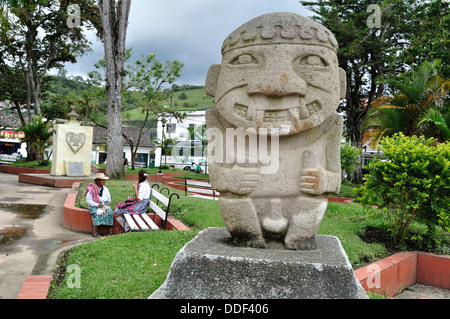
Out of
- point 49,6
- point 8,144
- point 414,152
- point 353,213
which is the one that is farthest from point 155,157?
point 414,152

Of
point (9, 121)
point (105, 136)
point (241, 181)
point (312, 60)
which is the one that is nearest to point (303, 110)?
point (312, 60)

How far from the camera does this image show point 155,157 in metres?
39.1

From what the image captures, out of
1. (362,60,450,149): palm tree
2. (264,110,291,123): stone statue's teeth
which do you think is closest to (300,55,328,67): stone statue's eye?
(264,110,291,123): stone statue's teeth

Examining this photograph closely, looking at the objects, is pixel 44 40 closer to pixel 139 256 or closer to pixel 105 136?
pixel 105 136

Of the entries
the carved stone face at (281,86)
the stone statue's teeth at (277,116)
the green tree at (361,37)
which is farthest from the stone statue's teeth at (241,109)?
the green tree at (361,37)

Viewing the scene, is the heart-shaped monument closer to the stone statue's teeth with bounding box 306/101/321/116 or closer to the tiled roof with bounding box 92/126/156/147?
the stone statue's teeth with bounding box 306/101/321/116

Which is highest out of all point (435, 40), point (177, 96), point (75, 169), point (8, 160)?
point (177, 96)

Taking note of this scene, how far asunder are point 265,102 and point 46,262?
3359 mm

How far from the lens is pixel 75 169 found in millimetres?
14891

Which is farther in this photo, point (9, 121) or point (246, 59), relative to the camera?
point (9, 121)

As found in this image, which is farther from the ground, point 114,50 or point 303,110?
point 114,50

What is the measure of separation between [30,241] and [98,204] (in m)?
1.17

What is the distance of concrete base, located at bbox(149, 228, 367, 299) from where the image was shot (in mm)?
2547

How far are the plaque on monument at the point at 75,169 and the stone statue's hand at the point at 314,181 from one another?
44.5 feet
